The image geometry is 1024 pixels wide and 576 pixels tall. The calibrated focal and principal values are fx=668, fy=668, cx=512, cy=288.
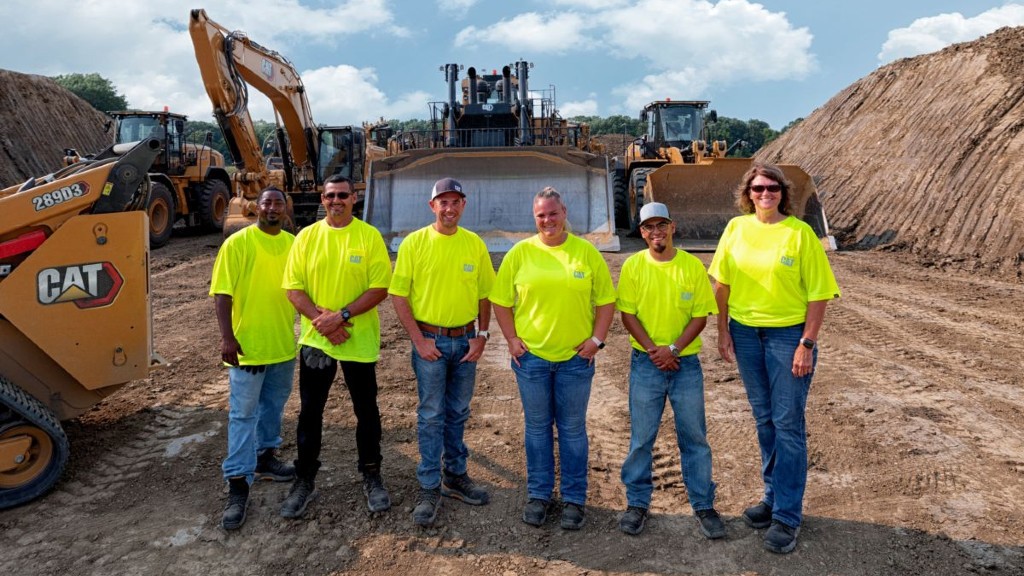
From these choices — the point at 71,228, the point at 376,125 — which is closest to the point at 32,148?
the point at 376,125

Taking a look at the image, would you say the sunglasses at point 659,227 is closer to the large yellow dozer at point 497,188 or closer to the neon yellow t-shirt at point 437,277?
the neon yellow t-shirt at point 437,277

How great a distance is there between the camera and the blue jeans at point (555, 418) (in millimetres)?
3168

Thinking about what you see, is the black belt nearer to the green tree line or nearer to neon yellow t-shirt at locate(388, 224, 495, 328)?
neon yellow t-shirt at locate(388, 224, 495, 328)

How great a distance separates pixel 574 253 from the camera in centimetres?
314

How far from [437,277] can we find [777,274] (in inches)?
62.0

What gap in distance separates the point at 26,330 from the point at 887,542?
447 cm

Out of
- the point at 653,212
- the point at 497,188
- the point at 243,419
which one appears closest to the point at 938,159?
the point at 497,188

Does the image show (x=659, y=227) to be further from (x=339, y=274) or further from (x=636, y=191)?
(x=636, y=191)

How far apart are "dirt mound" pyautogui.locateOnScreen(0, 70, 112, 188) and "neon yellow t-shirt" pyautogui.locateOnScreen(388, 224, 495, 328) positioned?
19.4m

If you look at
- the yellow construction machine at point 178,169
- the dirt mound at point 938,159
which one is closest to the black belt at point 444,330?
the dirt mound at point 938,159

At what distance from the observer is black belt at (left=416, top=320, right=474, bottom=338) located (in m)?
3.29

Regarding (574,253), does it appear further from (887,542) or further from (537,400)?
(887,542)

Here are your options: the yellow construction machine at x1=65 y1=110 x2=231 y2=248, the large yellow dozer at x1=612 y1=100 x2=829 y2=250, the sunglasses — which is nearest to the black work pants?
the sunglasses

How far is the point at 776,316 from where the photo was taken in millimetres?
2982
